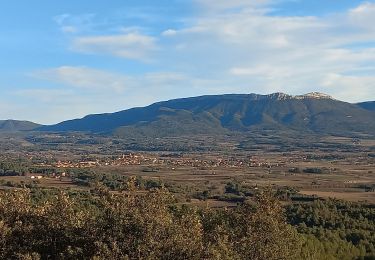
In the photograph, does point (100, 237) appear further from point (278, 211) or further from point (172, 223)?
point (278, 211)

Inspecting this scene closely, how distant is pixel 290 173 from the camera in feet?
571

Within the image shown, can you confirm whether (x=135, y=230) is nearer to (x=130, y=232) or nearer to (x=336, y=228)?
(x=130, y=232)

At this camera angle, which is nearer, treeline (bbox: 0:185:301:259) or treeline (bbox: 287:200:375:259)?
treeline (bbox: 0:185:301:259)

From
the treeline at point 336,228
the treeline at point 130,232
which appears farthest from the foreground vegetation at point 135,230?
the treeline at point 336,228

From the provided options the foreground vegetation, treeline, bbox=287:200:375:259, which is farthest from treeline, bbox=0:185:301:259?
treeline, bbox=287:200:375:259

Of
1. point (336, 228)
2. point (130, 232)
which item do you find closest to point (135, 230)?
point (130, 232)

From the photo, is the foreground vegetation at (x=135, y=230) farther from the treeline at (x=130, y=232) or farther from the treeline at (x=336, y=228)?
the treeline at (x=336, y=228)

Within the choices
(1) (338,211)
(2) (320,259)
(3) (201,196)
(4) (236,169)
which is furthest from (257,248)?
(4) (236,169)

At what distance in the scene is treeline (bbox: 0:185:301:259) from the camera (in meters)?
28.8

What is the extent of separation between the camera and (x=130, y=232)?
29.3 m

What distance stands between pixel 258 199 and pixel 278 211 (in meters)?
1.58

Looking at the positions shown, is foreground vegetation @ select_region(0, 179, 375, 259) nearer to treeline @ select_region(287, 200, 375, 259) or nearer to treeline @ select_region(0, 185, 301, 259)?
treeline @ select_region(0, 185, 301, 259)

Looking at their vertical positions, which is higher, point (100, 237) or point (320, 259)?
point (100, 237)

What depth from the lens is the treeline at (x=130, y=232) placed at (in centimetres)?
2883
